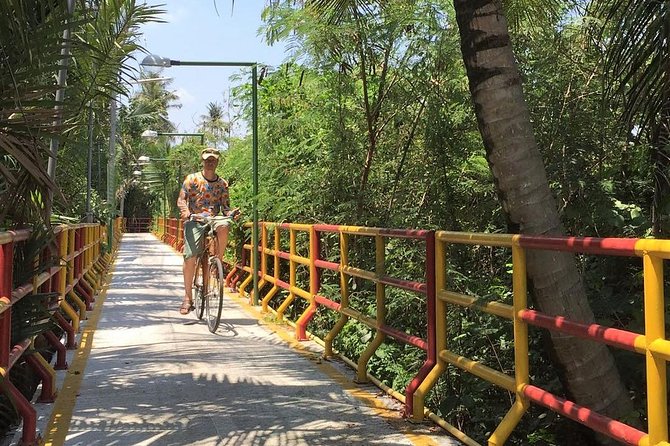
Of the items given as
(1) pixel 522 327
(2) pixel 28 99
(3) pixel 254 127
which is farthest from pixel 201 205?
(1) pixel 522 327

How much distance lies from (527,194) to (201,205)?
16.4ft

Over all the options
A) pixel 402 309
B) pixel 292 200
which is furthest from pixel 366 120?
pixel 402 309

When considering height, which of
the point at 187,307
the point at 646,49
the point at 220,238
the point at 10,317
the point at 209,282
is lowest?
the point at 187,307

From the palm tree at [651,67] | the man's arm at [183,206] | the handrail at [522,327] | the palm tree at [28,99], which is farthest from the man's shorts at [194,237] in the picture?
the palm tree at [651,67]

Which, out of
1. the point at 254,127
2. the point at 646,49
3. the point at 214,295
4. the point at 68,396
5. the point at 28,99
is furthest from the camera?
the point at 254,127

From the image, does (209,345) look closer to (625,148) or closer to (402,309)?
(402,309)

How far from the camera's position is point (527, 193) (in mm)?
3688

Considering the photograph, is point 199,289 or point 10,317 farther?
point 199,289

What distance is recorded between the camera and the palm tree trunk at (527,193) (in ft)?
11.9

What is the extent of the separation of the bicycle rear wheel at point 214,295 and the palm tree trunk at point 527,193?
14.0ft

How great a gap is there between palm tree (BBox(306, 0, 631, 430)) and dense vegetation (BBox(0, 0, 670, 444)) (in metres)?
0.01

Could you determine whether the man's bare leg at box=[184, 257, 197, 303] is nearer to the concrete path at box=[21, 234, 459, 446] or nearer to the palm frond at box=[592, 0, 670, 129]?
the concrete path at box=[21, 234, 459, 446]

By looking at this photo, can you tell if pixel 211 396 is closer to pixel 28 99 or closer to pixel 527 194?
pixel 28 99

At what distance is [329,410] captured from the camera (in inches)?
179
